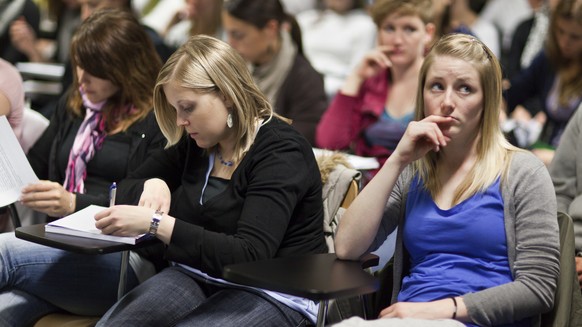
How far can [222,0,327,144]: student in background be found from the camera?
372cm

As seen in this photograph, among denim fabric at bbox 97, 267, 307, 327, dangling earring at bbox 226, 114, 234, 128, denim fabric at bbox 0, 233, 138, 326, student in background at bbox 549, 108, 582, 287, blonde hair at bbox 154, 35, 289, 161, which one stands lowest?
denim fabric at bbox 0, 233, 138, 326

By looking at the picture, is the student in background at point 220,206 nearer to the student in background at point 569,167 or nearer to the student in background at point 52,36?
the student in background at point 569,167

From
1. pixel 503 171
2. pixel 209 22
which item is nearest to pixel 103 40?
pixel 503 171

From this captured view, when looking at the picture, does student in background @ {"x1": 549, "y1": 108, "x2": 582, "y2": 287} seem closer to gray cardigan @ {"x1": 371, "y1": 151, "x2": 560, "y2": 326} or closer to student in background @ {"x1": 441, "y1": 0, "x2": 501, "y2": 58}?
gray cardigan @ {"x1": 371, "y1": 151, "x2": 560, "y2": 326}

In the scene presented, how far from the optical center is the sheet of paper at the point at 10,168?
Answer: 2557 millimetres

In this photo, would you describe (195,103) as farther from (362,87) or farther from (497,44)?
(497,44)

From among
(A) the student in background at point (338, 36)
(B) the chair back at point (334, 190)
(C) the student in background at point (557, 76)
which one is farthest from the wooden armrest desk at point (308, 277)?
(A) the student in background at point (338, 36)

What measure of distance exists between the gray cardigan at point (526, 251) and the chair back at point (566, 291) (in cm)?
5

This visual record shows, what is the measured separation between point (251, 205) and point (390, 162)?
37 centimetres

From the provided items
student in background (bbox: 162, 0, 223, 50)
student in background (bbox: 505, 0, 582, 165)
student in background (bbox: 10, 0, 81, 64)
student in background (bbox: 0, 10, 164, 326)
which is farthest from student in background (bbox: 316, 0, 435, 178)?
student in background (bbox: 10, 0, 81, 64)

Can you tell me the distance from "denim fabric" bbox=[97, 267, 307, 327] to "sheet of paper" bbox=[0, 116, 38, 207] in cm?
56

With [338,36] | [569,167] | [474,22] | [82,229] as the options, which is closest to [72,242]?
[82,229]

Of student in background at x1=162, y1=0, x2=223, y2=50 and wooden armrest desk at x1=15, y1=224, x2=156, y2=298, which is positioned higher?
student in background at x1=162, y1=0, x2=223, y2=50

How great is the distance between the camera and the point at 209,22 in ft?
14.8
